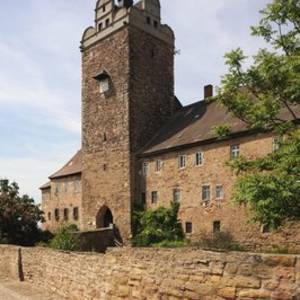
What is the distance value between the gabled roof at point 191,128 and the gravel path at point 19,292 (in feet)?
52.9

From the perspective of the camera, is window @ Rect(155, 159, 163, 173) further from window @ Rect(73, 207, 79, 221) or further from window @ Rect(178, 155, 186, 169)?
window @ Rect(73, 207, 79, 221)

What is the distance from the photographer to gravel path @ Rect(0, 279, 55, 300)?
1237 centimetres

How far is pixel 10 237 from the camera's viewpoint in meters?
29.3

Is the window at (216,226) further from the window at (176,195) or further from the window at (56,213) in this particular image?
the window at (56,213)

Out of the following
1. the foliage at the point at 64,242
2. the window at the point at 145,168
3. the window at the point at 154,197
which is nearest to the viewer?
the foliage at the point at 64,242

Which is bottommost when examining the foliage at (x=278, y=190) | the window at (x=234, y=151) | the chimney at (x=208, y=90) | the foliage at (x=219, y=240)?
the foliage at (x=219, y=240)

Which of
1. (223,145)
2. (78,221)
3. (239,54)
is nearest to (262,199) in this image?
(239,54)

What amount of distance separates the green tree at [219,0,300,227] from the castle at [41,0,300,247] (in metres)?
10.6

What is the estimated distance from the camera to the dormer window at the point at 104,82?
116 ft

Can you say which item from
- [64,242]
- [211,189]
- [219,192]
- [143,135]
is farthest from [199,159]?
[64,242]

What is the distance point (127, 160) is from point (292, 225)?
47.7ft

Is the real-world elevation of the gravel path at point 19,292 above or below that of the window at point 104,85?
below

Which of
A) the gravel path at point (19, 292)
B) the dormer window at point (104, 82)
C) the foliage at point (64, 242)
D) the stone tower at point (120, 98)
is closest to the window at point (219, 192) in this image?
the stone tower at point (120, 98)

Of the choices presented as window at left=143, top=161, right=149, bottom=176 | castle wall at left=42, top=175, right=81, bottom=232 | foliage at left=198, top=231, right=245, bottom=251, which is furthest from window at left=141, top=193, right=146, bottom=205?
castle wall at left=42, top=175, right=81, bottom=232
